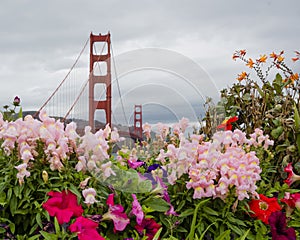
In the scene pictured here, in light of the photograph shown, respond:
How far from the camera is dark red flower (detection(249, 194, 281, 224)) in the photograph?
217 cm

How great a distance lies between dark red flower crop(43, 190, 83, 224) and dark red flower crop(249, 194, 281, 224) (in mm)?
905

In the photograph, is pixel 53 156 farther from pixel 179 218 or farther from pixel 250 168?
pixel 250 168

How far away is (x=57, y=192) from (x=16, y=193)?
6.3 inches

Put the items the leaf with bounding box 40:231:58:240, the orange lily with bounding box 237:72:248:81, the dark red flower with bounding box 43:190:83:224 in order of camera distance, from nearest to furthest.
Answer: the leaf with bounding box 40:231:58:240 < the dark red flower with bounding box 43:190:83:224 < the orange lily with bounding box 237:72:248:81

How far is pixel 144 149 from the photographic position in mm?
2936

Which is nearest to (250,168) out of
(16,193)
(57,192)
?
(57,192)

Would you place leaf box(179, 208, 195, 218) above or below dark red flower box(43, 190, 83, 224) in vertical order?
below

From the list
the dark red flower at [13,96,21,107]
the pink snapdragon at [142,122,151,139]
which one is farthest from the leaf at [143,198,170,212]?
the dark red flower at [13,96,21,107]

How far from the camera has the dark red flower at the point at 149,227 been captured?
6.19 feet

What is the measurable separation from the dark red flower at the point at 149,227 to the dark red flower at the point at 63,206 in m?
0.28

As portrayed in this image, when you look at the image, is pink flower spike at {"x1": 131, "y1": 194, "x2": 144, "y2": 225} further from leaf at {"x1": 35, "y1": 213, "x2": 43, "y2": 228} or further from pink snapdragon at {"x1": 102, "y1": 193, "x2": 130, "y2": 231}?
leaf at {"x1": 35, "y1": 213, "x2": 43, "y2": 228}

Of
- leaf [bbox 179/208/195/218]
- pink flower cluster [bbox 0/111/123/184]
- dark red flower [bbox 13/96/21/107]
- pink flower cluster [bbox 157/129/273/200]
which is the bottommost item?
leaf [bbox 179/208/195/218]

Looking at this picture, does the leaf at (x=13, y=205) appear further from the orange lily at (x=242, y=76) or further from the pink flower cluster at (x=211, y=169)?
the orange lily at (x=242, y=76)

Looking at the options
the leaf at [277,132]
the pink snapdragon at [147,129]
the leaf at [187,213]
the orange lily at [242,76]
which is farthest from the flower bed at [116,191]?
the orange lily at [242,76]
